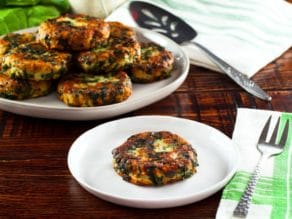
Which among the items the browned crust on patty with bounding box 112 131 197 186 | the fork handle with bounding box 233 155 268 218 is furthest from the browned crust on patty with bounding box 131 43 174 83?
the fork handle with bounding box 233 155 268 218

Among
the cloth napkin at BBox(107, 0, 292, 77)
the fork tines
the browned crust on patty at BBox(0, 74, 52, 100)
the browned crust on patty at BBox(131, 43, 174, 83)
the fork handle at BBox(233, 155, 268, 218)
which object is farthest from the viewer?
the cloth napkin at BBox(107, 0, 292, 77)

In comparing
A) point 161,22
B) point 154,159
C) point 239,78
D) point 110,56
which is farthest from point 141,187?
point 161,22

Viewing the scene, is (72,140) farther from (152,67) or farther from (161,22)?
(161,22)

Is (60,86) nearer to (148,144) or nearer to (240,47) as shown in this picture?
(148,144)

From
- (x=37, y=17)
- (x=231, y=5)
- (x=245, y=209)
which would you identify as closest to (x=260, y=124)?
(x=245, y=209)

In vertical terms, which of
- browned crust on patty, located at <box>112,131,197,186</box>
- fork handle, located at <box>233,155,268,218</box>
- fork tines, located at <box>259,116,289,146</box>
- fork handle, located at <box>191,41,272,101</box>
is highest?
browned crust on patty, located at <box>112,131,197,186</box>

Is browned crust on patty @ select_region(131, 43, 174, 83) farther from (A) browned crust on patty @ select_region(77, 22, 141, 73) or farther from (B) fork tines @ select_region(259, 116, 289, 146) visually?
(B) fork tines @ select_region(259, 116, 289, 146)

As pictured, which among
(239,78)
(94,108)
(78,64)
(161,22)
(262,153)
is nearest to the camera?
(262,153)
